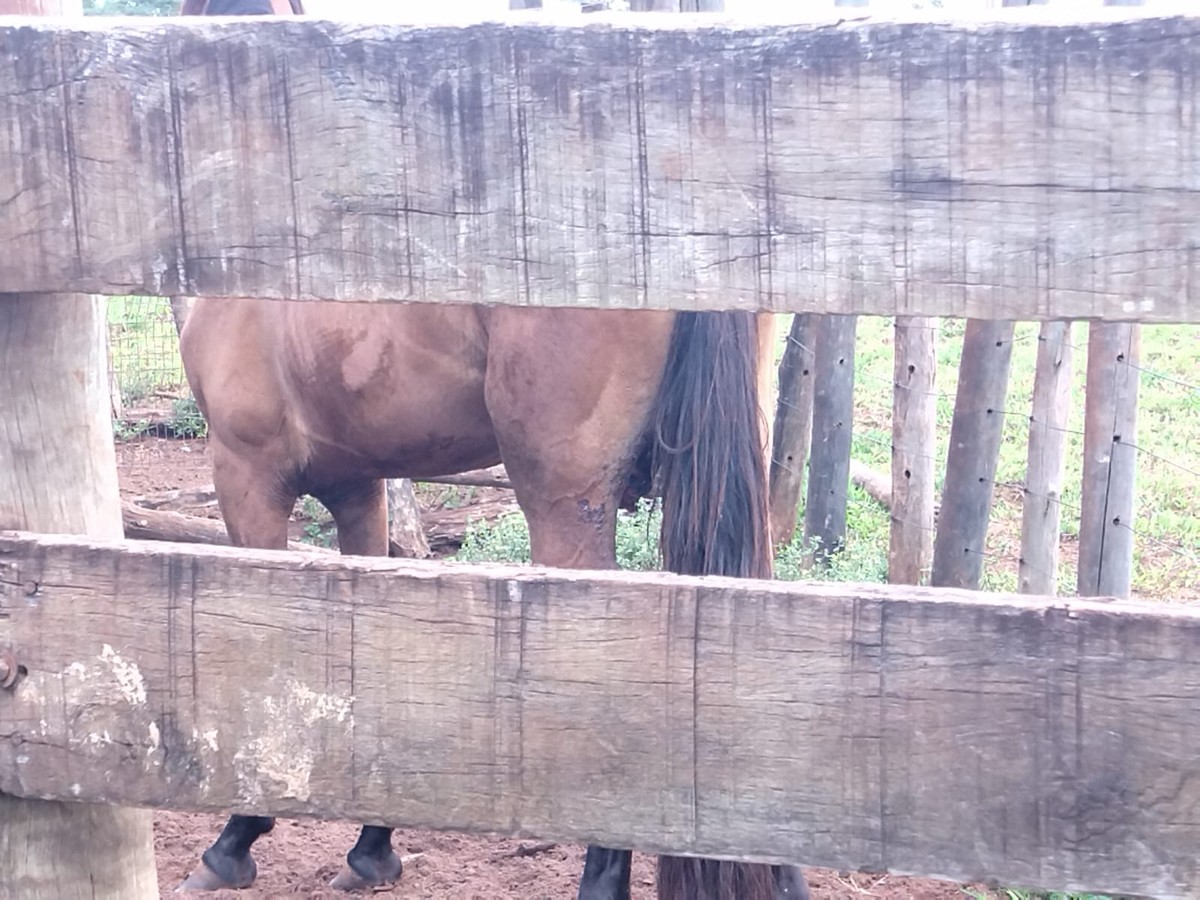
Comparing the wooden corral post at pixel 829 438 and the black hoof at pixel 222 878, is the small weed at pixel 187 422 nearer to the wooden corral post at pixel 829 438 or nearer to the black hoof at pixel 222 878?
the wooden corral post at pixel 829 438

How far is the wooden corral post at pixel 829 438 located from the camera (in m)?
5.59

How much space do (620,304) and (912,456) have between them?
→ 406 cm

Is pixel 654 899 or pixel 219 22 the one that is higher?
pixel 219 22

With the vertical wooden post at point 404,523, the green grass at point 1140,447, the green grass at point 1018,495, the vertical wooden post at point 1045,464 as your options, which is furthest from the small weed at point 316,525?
the vertical wooden post at point 1045,464

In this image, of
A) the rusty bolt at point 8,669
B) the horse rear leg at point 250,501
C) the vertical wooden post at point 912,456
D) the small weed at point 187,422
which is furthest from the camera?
the small weed at point 187,422

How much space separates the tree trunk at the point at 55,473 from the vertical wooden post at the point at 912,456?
3.93m

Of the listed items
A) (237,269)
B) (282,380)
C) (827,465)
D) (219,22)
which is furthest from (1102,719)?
(827,465)

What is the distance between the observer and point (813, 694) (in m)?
1.27

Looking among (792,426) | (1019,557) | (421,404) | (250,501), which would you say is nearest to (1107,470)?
(1019,557)

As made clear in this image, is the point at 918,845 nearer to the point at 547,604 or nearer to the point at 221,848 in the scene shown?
the point at 547,604

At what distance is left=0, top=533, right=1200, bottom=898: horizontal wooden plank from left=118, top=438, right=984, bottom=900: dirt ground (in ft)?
5.67

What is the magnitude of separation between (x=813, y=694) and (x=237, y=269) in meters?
0.79

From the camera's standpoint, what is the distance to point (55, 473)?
1.57 metres

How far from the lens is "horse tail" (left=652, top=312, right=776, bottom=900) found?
268 cm
